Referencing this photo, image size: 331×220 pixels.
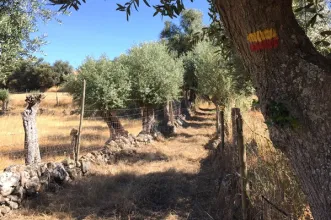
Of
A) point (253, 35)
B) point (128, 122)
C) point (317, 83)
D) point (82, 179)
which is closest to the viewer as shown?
point (317, 83)

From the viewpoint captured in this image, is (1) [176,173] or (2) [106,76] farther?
(2) [106,76]

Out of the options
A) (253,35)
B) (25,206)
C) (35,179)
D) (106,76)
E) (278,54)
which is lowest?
(25,206)

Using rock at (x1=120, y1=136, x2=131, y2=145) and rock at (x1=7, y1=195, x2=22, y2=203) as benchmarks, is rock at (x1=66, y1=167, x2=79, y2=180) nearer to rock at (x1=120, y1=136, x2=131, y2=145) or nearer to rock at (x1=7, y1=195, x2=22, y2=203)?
rock at (x1=7, y1=195, x2=22, y2=203)

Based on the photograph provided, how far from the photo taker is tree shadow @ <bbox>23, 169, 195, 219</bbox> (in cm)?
599

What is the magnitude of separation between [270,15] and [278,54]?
0.69 ft

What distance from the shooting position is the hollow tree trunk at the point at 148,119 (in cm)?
1507

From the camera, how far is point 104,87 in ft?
42.0

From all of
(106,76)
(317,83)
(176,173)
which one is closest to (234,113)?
(176,173)

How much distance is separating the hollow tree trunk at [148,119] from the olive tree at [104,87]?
1.76 meters

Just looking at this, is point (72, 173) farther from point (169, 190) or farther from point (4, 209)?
point (169, 190)

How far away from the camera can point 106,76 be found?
13.3 m

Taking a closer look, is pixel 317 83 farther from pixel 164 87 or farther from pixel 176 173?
pixel 164 87

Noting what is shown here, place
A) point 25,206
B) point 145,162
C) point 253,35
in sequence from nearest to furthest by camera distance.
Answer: point 253,35 < point 25,206 < point 145,162

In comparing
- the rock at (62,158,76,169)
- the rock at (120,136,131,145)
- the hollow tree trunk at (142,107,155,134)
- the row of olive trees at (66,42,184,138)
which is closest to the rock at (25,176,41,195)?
the rock at (62,158,76,169)
